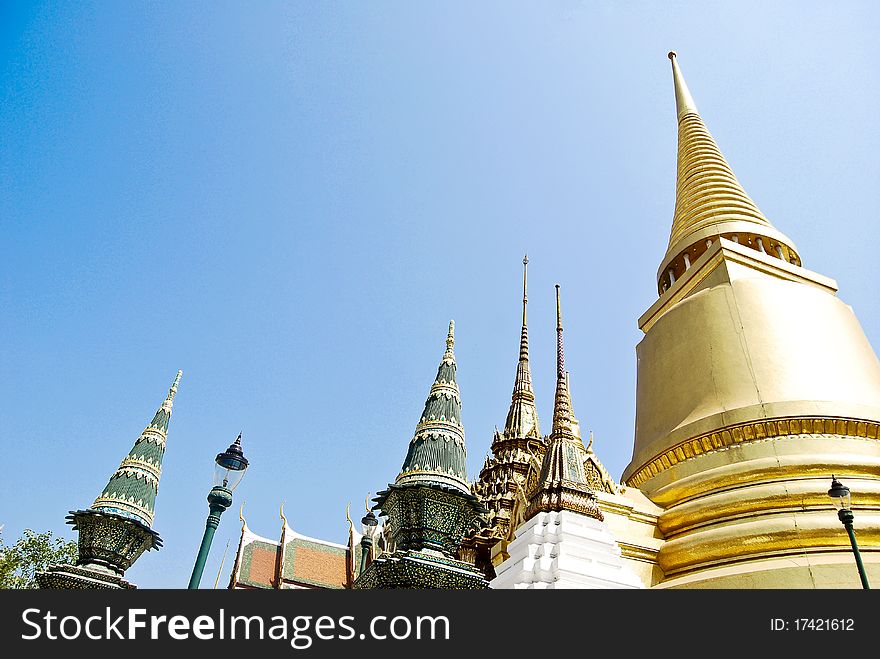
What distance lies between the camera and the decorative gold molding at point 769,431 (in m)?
10.2

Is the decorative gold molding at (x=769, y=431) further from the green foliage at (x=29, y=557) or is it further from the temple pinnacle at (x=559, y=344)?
the green foliage at (x=29, y=557)

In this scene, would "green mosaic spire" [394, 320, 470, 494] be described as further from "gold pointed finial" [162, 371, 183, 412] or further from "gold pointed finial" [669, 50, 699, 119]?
"gold pointed finial" [669, 50, 699, 119]

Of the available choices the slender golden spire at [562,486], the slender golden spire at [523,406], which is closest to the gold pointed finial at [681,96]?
the slender golden spire at [523,406]

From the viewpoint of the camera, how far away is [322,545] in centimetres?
1678

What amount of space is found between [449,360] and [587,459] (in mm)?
7095

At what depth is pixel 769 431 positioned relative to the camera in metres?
10.4

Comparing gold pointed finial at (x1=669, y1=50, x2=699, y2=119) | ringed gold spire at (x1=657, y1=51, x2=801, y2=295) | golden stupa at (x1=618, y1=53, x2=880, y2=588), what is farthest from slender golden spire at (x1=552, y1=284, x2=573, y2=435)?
gold pointed finial at (x1=669, y1=50, x2=699, y2=119)

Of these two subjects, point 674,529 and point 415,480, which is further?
point 674,529

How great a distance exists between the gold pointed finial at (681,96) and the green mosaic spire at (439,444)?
1953 centimetres

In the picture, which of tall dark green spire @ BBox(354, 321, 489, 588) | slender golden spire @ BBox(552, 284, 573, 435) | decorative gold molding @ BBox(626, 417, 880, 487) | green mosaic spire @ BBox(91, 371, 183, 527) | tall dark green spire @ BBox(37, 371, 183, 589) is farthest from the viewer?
slender golden spire @ BBox(552, 284, 573, 435)

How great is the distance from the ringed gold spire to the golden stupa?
57 millimetres

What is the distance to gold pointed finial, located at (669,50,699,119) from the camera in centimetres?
2178
